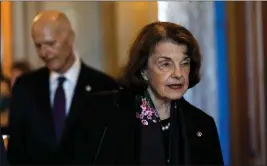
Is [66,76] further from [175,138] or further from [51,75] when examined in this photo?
[175,138]

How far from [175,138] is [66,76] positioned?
1111mm

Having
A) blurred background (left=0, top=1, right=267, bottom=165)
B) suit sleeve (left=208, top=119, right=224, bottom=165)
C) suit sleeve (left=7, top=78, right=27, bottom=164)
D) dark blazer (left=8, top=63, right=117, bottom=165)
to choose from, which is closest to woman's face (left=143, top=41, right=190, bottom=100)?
suit sleeve (left=208, top=119, right=224, bottom=165)

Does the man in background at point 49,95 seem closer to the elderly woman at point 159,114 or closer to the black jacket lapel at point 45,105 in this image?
the black jacket lapel at point 45,105

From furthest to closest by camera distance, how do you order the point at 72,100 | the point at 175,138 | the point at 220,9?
the point at 220,9 → the point at 72,100 → the point at 175,138

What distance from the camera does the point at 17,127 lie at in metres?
2.84

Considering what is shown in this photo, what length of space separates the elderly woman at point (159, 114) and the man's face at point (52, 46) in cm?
80

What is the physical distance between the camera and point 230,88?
11.2 feet

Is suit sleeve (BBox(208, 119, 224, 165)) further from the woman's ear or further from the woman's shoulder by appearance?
the woman's ear

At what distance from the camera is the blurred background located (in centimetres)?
289

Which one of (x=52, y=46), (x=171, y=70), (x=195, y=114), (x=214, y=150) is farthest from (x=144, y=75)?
(x=52, y=46)

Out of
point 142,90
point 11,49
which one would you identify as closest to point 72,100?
point 142,90

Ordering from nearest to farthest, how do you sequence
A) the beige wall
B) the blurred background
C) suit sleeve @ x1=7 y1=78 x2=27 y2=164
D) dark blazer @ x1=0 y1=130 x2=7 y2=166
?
dark blazer @ x1=0 y1=130 x2=7 y2=166 → suit sleeve @ x1=7 y1=78 x2=27 y2=164 → the blurred background → the beige wall

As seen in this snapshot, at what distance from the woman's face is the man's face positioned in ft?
3.06

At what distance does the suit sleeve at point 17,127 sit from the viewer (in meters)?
2.78
